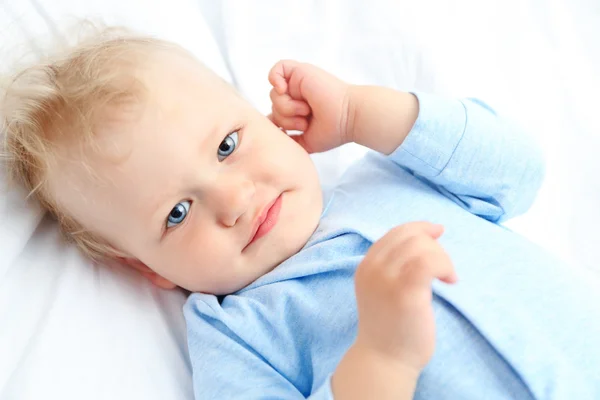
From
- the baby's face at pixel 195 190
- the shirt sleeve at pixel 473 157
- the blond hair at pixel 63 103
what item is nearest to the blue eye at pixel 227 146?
the baby's face at pixel 195 190

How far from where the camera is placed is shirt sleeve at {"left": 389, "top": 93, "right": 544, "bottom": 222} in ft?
3.43

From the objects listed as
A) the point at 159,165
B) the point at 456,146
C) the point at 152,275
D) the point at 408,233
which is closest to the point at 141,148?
the point at 159,165

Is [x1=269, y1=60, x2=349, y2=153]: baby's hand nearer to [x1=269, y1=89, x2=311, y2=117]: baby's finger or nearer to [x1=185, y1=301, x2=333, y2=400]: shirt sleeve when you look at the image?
[x1=269, y1=89, x2=311, y2=117]: baby's finger

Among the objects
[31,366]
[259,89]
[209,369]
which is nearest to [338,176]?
[259,89]

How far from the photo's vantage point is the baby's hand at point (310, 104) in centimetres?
110

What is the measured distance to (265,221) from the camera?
0.95m

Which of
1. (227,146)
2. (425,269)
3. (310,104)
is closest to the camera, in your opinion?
(425,269)

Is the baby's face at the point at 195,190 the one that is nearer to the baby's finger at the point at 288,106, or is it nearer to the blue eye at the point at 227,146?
the blue eye at the point at 227,146

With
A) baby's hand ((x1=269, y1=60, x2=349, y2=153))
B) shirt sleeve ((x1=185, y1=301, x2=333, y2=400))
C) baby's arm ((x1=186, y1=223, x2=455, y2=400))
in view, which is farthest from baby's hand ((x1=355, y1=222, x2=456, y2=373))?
baby's hand ((x1=269, y1=60, x2=349, y2=153))

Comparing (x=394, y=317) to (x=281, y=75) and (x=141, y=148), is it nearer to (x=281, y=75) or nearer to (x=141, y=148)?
(x=141, y=148)

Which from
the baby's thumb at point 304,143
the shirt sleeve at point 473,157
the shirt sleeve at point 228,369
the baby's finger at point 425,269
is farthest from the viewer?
the baby's thumb at point 304,143

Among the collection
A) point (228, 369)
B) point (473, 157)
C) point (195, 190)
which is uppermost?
point (195, 190)

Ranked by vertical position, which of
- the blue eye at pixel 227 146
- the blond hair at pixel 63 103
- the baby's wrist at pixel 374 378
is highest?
the blond hair at pixel 63 103

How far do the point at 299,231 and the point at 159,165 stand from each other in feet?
0.77
